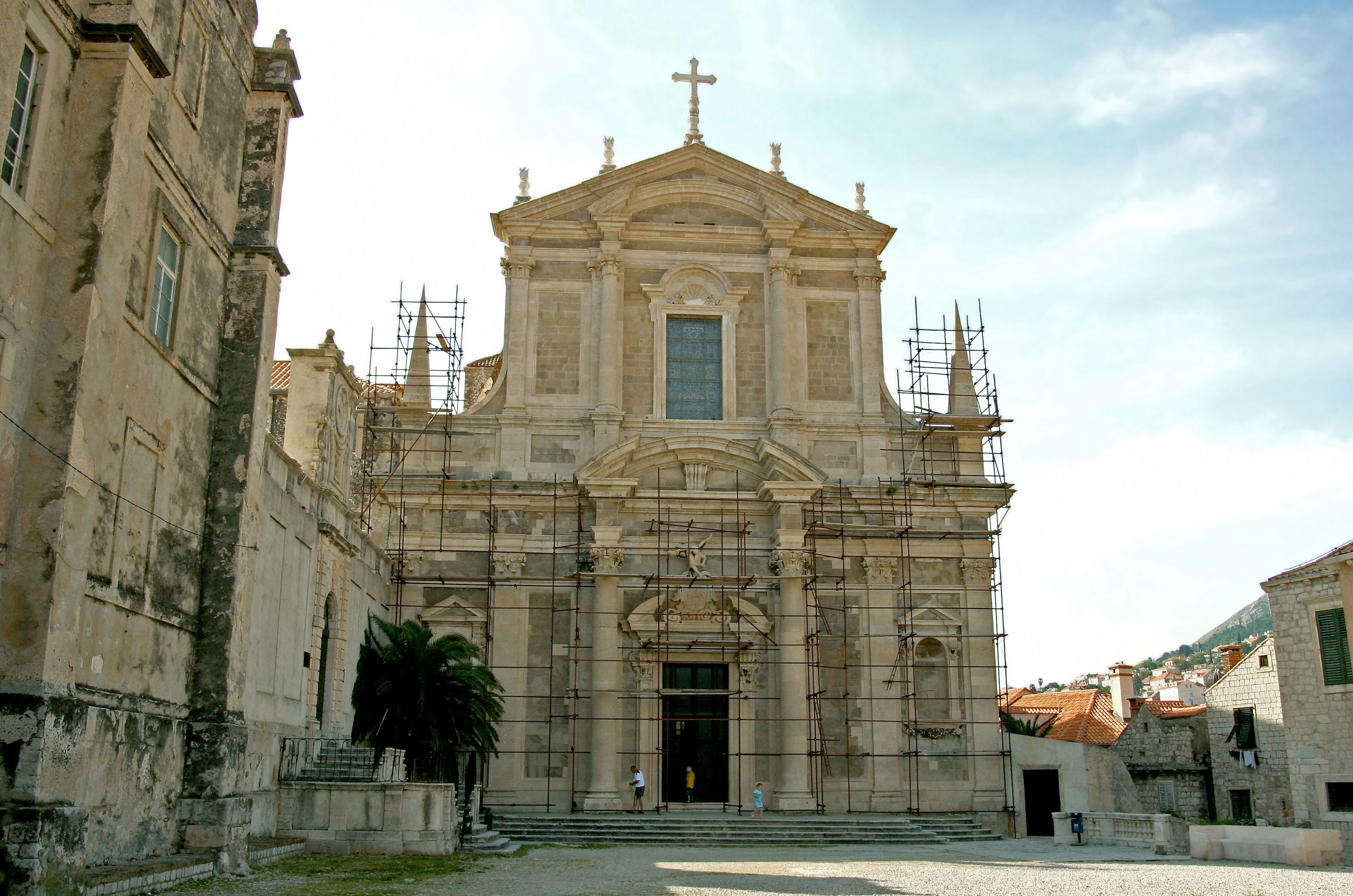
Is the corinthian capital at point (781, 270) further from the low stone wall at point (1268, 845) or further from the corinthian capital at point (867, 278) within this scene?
the low stone wall at point (1268, 845)

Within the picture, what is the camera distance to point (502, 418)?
2484cm

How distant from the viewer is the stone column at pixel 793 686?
75.8 ft

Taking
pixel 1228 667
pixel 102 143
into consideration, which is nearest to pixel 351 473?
pixel 102 143

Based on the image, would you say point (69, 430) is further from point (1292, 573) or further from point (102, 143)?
point (1292, 573)

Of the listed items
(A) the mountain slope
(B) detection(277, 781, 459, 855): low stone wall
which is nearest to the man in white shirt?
(B) detection(277, 781, 459, 855): low stone wall

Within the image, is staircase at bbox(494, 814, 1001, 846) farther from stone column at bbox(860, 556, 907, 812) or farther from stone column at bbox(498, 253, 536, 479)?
stone column at bbox(498, 253, 536, 479)

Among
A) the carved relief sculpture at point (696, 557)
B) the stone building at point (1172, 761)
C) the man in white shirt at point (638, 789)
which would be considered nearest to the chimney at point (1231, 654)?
the stone building at point (1172, 761)

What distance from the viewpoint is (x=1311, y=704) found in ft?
74.4

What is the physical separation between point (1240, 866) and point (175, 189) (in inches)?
636

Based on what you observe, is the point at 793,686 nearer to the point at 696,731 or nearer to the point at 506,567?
the point at 696,731

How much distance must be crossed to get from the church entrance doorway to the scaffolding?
68mm

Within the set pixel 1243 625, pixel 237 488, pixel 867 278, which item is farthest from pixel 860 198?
pixel 1243 625

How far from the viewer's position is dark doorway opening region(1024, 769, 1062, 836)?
24859 mm

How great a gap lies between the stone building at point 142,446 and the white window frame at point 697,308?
9.99 metres
